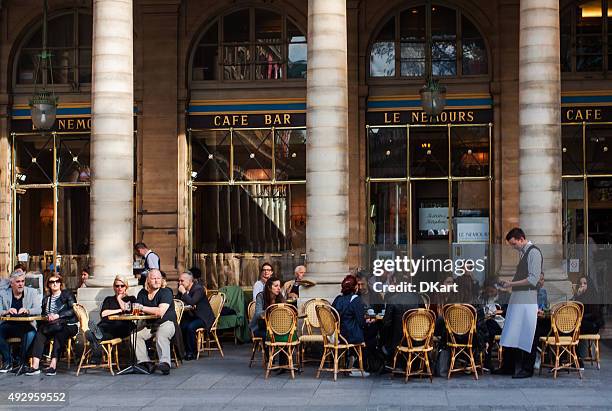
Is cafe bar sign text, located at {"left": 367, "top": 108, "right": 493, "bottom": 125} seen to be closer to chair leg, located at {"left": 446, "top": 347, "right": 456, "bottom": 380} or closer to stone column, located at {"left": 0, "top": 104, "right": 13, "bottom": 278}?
stone column, located at {"left": 0, "top": 104, "right": 13, "bottom": 278}

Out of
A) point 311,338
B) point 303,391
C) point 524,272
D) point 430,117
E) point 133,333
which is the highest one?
point 430,117

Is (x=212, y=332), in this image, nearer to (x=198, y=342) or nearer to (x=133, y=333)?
(x=198, y=342)

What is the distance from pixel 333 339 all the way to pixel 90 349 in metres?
3.74

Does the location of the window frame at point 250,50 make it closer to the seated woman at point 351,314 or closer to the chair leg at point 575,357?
the seated woman at point 351,314

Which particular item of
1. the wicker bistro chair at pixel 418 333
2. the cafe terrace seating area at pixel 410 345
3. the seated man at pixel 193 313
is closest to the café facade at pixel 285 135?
the seated man at pixel 193 313

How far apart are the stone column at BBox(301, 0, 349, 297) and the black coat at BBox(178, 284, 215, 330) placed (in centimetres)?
173

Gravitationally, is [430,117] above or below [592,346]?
above

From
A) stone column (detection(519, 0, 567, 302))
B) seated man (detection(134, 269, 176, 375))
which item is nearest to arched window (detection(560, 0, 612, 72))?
stone column (detection(519, 0, 567, 302))

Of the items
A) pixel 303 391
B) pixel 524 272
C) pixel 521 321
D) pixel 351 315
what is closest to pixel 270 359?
pixel 351 315

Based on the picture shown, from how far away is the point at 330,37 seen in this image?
17.7 metres

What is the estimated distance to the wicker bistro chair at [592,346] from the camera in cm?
1539

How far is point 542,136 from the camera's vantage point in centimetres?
1766

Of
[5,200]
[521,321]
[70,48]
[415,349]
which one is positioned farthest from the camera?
[70,48]

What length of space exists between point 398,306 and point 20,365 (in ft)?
18.5
